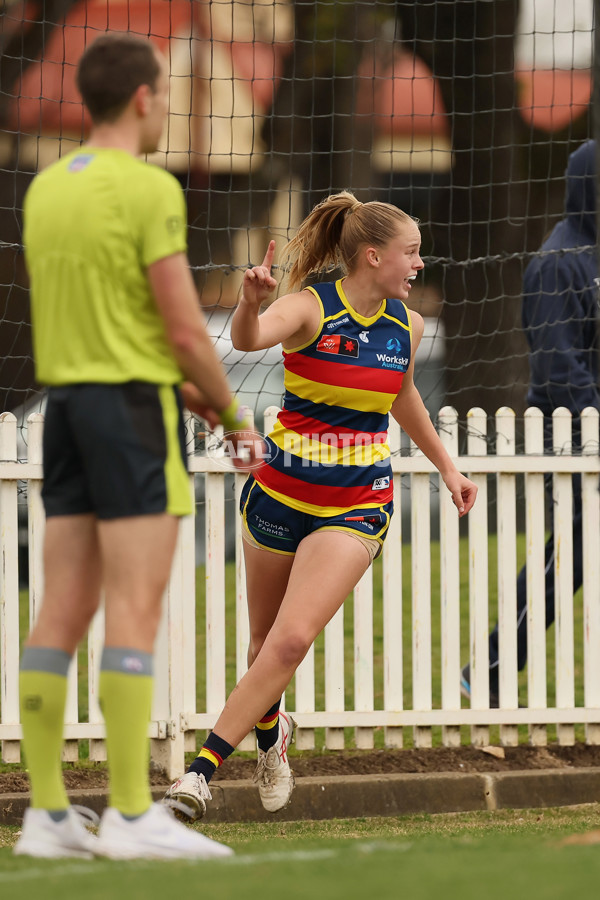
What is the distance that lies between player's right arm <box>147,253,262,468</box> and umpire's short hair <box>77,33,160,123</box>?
15.6 inches

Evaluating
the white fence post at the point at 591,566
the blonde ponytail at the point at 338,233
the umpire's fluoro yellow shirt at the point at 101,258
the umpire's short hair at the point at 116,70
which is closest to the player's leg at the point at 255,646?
the blonde ponytail at the point at 338,233

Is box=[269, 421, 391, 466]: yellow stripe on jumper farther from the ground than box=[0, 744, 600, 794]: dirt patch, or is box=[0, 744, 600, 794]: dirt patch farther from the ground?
box=[269, 421, 391, 466]: yellow stripe on jumper

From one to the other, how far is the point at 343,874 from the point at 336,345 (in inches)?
79.2

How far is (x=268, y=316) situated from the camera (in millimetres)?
4074

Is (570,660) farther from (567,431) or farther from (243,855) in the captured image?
(243,855)

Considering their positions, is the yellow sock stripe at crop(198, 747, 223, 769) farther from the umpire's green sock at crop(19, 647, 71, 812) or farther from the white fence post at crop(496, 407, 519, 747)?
the white fence post at crop(496, 407, 519, 747)

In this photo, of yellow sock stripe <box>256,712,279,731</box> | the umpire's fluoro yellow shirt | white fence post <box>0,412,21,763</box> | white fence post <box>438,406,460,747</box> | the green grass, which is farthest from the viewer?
white fence post <box>438,406,460,747</box>

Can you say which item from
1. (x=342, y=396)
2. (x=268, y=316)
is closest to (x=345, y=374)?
(x=342, y=396)

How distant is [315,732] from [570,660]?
122 cm

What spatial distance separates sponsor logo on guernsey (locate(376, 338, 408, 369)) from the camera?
426 cm

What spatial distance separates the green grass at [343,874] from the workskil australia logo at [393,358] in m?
1.59

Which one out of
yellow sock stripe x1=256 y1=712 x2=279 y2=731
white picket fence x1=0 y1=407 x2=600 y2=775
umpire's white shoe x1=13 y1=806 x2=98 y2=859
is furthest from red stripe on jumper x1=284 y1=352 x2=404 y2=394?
umpire's white shoe x1=13 y1=806 x2=98 y2=859

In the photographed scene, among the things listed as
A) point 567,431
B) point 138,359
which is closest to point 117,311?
point 138,359

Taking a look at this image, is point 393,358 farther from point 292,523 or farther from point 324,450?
point 292,523
